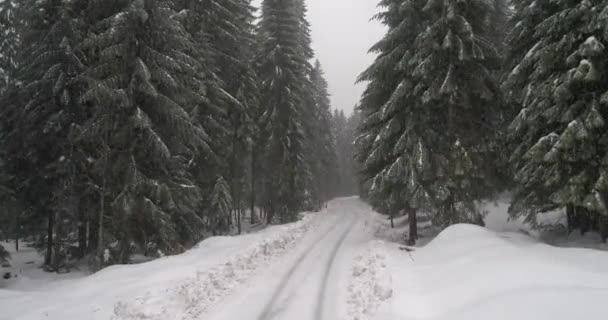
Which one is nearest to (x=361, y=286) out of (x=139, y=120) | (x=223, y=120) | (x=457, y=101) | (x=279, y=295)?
(x=279, y=295)

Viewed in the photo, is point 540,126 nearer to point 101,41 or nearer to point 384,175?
point 384,175

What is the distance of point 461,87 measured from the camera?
15.6m

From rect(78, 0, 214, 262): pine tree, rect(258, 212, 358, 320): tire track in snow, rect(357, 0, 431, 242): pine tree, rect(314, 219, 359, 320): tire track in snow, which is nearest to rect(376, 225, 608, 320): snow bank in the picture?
rect(314, 219, 359, 320): tire track in snow

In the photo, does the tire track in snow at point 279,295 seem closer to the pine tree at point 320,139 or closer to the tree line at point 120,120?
the tree line at point 120,120

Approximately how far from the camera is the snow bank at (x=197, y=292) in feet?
26.8

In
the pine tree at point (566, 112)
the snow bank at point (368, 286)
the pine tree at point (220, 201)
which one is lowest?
the snow bank at point (368, 286)

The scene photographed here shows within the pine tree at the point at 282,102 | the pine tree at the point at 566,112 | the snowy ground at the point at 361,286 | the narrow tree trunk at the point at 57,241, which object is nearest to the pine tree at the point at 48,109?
the narrow tree trunk at the point at 57,241

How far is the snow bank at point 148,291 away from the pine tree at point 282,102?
12.7m

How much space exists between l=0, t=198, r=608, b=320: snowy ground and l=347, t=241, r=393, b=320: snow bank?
0.03 m

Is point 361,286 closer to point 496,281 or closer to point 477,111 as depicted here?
point 496,281

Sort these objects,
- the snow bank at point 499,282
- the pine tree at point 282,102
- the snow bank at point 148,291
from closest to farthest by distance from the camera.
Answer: the snow bank at point 499,282
the snow bank at point 148,291
the pine tree at point 282,102

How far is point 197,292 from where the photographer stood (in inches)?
374

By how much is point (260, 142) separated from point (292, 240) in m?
11.2

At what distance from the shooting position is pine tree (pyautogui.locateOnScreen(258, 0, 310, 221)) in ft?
87.1
